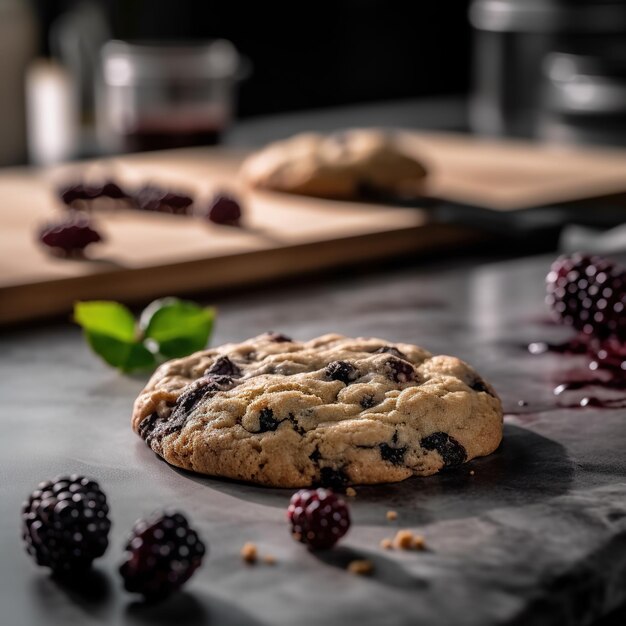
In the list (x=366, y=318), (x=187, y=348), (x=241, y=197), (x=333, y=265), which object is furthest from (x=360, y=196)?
(x=187, y=348)

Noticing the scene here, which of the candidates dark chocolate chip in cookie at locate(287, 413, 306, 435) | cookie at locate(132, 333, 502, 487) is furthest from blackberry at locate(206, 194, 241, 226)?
dark chocolate chip in cookie at locate(287, 413, 306, 435)

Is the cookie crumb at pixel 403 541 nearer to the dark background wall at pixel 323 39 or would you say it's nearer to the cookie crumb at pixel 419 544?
the cookie crumb at pixel 419 544

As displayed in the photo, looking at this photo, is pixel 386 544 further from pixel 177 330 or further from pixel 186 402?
pixel 177 330

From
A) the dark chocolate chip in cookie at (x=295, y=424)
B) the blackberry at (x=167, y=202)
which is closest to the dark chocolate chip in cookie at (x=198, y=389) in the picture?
the dark chocolate chip in cookie at (x=295, y=424)

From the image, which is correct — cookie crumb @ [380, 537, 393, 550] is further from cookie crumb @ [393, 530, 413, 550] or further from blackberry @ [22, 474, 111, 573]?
blackberry @ [22, 474, 111, 573]

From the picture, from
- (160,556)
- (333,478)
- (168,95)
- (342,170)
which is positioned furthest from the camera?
(168,95)

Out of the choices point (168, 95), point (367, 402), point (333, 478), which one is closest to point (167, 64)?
point (168, 95)
